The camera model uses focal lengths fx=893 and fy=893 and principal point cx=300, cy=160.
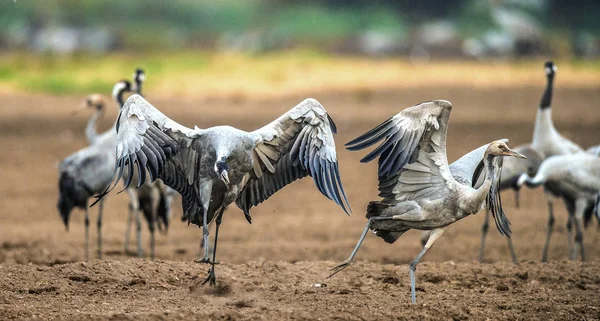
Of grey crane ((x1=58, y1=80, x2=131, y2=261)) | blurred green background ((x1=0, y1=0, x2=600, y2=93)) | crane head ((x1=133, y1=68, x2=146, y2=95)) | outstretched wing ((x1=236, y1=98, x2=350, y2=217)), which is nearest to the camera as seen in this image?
outstretched wing ((x1=236, y1=98, x2=350, y2=217))

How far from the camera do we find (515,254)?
1004 centimetres

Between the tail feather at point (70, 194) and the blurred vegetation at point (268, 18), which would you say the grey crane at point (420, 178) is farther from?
the blurred vegetation at point (268, 18)

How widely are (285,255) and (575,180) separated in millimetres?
3194

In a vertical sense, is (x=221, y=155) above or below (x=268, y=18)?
below

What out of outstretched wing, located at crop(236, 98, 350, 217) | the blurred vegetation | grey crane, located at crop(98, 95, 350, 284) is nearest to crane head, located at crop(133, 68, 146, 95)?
grey crane, located at crop(98, 95, 350, 284)

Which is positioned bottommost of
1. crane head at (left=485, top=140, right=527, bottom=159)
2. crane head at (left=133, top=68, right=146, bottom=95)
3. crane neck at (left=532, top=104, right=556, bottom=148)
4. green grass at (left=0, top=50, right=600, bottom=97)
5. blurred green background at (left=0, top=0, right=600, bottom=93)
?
crane head at (left=485, top=140, right=527, bottom=159)

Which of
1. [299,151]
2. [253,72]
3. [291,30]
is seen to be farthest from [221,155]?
[291,30]

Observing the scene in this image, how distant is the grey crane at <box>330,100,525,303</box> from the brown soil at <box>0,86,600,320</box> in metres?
0.60

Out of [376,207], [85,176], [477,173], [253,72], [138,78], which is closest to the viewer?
[376,207]

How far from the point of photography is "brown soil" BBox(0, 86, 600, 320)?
6375 millimetres

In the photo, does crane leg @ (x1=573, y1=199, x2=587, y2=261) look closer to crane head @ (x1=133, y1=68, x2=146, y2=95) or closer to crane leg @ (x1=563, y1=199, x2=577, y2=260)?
crane leg @ (x1=563, y1=199, x2=577, y2=260)

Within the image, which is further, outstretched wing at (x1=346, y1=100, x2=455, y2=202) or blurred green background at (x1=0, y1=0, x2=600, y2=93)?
blurred green background at (x1=0, y1=0, x2=600, y2=93)

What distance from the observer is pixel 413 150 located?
660cm

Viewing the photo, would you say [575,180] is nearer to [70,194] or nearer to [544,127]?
[544,127]
